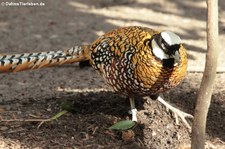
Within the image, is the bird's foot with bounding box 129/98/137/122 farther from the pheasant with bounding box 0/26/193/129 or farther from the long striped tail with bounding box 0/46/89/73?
the long striped tail with bounding box 0/46/89/73

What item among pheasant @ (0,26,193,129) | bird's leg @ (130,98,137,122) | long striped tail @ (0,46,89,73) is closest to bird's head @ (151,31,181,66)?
pheasant @ (0,26,193,129)

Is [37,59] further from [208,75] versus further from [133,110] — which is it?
[208,75]

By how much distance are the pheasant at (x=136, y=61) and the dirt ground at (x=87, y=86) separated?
0.28 metres

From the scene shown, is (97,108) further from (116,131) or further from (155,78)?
(155,78)

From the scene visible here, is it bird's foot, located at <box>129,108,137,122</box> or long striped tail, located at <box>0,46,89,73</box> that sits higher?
long striped tail, located at <box>0,46,89,73</box>

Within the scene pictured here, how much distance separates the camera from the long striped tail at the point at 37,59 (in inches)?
185

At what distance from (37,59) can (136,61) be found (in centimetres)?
117

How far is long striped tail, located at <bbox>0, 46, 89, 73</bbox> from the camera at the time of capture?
4688 millimetres

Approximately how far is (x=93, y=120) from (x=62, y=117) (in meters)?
0.31

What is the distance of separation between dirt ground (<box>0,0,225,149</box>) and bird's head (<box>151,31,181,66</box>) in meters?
0.68

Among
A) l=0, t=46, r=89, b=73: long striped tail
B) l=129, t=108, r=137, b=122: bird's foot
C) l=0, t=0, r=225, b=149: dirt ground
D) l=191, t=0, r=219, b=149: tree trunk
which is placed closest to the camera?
l=191, t=0, r=219, b=149: tree trunk

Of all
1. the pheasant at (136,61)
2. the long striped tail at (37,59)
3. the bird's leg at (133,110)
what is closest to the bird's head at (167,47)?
the pheasant at (136,61)

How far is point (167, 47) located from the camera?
3.88 m

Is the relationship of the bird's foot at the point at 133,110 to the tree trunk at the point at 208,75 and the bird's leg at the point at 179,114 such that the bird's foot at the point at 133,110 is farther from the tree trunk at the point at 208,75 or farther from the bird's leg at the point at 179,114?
the tree trunk at the point at 208,75
